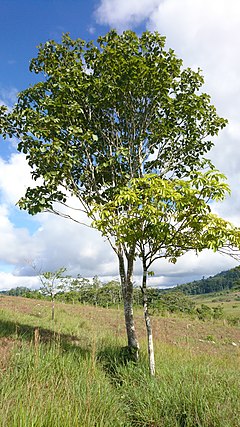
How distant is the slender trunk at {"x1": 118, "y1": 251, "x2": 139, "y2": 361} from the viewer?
896cm

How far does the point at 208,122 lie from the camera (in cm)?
1052

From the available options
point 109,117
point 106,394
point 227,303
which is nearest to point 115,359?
point 106,394

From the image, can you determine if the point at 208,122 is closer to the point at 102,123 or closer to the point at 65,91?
the point at 102,123

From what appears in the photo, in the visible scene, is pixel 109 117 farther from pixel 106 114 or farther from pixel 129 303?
pixel 129 303

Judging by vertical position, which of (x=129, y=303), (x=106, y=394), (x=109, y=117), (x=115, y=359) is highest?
(x=109, y=117)

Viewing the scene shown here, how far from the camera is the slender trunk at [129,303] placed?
8961mm

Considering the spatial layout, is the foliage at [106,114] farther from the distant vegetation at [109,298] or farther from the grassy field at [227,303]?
the grassy field at [227,303]

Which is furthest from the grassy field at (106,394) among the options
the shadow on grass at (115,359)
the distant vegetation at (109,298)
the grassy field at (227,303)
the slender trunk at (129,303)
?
the grassy field at (227,303)

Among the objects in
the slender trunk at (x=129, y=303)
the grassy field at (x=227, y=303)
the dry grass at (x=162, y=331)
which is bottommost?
the grassy field at (x=227, y=303)

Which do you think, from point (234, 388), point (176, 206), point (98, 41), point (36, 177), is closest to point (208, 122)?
point (98, 41)

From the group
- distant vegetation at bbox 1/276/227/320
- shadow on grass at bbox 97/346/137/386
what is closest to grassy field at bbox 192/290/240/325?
distant vegetation at bbox 1/276/227/320

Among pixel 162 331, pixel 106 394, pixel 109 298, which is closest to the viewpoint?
pixel 106 394

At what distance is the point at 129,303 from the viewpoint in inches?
367

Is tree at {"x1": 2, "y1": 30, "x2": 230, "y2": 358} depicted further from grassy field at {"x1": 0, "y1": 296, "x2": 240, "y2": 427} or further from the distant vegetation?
the distant vegetation
